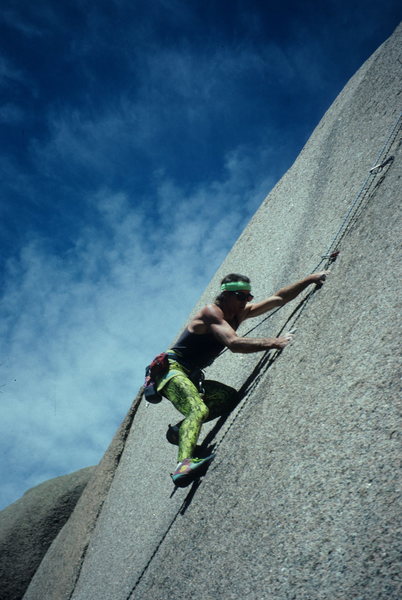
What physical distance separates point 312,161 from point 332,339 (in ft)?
14.6

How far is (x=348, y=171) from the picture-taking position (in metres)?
5.15

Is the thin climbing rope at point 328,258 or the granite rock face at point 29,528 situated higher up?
the granite rock face at point 29,528

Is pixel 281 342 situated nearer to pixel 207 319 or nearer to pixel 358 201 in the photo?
pixel 207 319

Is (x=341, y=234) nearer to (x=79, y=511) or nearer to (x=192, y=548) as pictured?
(x=192, y=548)

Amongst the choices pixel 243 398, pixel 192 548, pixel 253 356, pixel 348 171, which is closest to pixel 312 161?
pixel 348 171

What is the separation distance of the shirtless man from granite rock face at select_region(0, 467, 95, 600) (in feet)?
24.1

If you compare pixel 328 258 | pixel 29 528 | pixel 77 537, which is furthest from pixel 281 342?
pixel 29 528

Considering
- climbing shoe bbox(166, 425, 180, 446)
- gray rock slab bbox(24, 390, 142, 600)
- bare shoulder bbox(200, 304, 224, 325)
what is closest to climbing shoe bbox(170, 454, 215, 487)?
climbing shoe bbox(166, 425, 180, 446)

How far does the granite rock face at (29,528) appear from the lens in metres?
9.13

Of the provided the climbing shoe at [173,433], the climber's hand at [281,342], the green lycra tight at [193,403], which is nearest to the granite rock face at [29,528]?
the climbing shoe at [173,433]

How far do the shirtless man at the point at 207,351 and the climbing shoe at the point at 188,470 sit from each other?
0.04 meters

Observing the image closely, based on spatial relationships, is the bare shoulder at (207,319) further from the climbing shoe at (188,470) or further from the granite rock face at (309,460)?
the climbing shoe at (188,470)

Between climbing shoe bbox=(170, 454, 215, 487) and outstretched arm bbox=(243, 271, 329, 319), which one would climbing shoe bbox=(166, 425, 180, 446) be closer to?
climbing shoe bbox=(170, 454, 215, 487)

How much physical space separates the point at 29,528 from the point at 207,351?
25.7 feet
